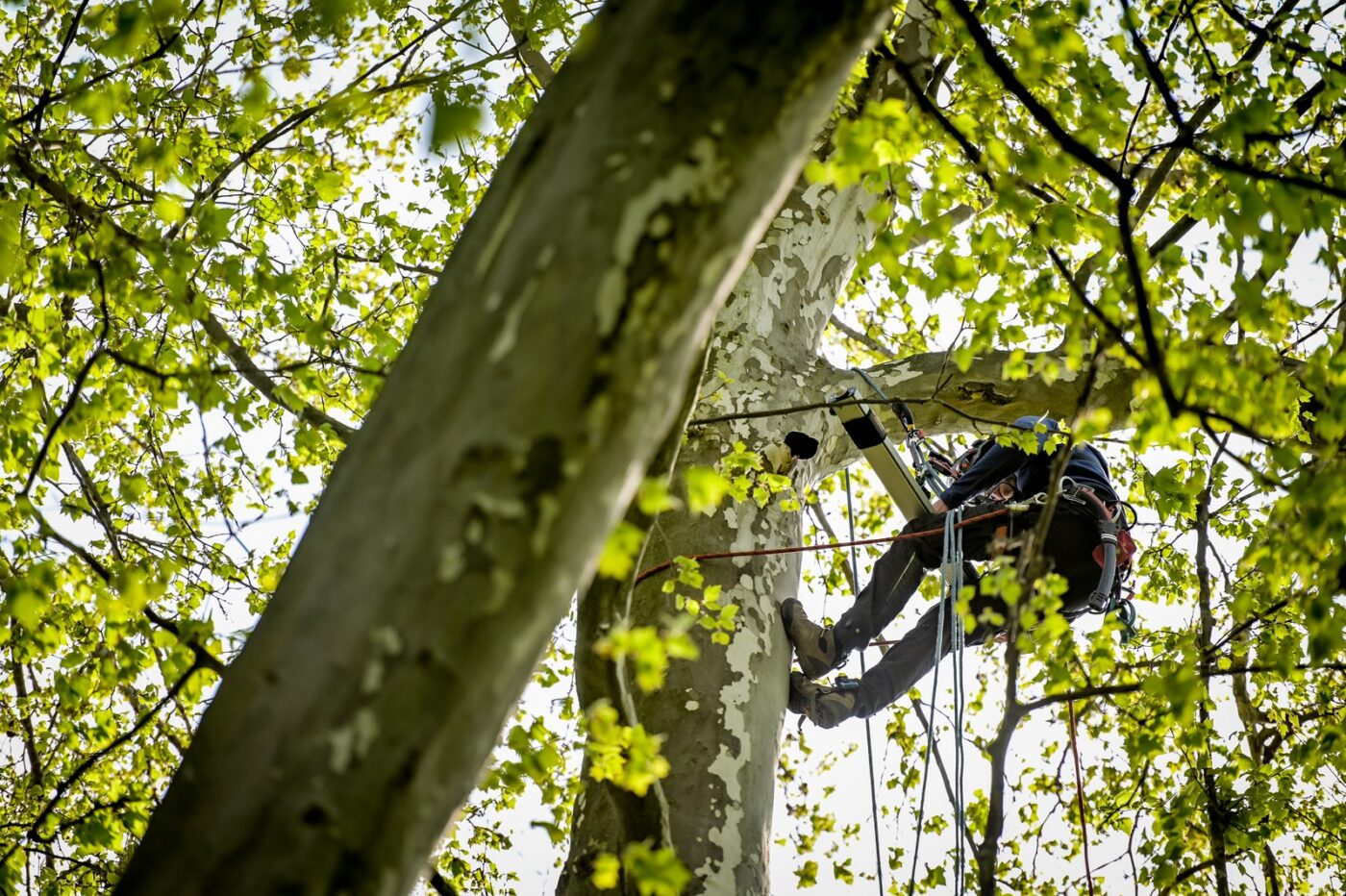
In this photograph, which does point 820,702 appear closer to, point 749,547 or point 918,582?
point 749,547

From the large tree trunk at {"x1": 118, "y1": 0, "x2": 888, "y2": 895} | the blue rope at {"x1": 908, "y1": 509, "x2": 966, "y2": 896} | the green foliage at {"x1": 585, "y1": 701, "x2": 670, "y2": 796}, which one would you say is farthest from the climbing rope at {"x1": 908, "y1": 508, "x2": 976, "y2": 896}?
the large tree trunk at {"x1": 118, "y1": 0, "x2": 888, "y2": 895}

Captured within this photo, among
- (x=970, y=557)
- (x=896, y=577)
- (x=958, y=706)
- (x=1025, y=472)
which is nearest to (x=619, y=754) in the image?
(x=958, y=706)

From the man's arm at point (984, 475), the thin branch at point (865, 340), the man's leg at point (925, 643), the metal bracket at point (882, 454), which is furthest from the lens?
the thin branch at point (865, 340)

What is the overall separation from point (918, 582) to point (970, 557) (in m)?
0.25

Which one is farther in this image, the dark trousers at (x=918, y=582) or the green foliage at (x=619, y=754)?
the dark trousers at (x=918, y=582)

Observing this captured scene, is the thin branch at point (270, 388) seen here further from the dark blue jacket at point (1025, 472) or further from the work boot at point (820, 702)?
the dark blue jacket at point (1025, 472)

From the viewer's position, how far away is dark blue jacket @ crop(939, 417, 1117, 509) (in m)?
Answer: 4.28

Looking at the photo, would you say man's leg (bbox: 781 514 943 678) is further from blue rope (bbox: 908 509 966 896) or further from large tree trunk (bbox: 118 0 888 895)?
large tree trunk (bbox: 118 0 888 895)

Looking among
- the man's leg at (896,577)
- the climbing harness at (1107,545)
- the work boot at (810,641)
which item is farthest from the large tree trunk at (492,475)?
the man's leg at (896,577)

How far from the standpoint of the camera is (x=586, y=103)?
1253 mm

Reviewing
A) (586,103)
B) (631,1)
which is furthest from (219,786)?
(631,1)

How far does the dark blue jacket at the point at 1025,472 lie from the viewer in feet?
14.0

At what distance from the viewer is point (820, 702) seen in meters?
3.84

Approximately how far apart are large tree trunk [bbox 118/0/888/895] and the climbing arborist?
2834mm
